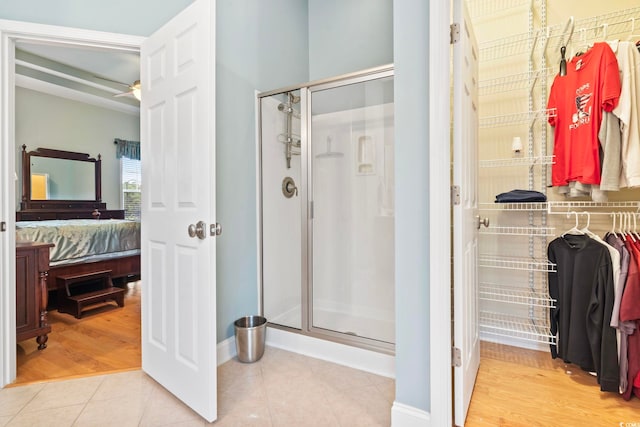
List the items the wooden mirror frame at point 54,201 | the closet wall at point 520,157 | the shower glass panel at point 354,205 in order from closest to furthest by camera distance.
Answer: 1. the closet wall at point 520,157
2. the shower glass panel at point 354,205
3. the wooden mirror frame at point 54,201

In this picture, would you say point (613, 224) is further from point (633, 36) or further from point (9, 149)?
point (9, 149)

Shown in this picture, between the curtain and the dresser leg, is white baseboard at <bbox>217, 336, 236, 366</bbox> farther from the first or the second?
the curtain

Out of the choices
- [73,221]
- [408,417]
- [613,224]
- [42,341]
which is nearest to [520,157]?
[613,224]

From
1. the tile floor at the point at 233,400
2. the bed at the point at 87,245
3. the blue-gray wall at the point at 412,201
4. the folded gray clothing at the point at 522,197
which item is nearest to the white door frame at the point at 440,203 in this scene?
the blue-gray wall at the point at 412,201

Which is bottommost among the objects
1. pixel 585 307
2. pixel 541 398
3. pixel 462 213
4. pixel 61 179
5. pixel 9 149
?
pixel 541 398

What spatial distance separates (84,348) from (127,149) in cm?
459

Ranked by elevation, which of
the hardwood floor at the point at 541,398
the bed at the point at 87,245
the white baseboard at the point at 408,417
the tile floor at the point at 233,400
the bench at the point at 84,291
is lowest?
the hardwood floor at the point at 541,398

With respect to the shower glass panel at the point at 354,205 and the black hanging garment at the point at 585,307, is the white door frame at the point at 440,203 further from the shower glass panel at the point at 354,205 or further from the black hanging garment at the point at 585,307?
the shower glass panel at the point at 354,205

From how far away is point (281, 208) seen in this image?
2.84m

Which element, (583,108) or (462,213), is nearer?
(462,213)

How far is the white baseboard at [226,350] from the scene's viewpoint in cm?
227

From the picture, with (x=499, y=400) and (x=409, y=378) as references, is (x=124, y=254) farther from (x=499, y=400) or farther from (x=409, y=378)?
(x=499, y=400)

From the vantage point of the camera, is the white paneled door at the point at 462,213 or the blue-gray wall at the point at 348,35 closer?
the white paneled door at the point at 462,213

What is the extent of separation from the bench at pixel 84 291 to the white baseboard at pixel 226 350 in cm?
175
